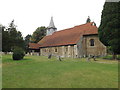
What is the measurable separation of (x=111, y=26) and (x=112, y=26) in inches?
7.4

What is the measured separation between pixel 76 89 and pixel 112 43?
57.4 feet

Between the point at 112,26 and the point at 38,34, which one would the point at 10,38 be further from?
the point at 38,34

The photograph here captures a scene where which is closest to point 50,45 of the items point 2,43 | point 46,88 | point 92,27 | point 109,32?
point 92,27

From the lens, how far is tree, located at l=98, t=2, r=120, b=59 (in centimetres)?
2112

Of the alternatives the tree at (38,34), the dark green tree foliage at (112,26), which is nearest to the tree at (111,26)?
the dark green tree foliage at (112,26)

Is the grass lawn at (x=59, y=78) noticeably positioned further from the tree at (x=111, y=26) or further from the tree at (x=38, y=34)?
the tree at (x=38, y=34)

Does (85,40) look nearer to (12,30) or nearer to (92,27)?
(92,27)

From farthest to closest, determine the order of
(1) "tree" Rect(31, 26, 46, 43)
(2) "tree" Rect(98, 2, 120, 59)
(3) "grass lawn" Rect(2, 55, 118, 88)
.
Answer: (1) "tree" Rect(31, 26, 46, 43) < (2) "tree" Rect(98, 2, 120, 59) < (3) "grass lawn" Rect(2, 55, 118, 88)

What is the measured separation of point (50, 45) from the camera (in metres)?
38.8

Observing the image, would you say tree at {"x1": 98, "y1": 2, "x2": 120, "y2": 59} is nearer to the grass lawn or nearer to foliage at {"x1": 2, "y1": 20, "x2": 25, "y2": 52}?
the grass lawn

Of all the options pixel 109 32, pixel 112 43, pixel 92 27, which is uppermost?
pixel 92 27

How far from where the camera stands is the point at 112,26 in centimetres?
2194

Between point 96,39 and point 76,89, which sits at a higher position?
point 96,39

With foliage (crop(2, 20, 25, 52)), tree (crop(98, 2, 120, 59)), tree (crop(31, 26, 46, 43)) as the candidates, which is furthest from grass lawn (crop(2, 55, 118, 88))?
tree (crop(31, 26, 46, 43))
